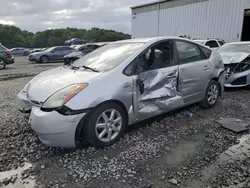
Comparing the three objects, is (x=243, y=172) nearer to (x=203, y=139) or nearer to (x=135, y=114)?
(x=203, y=139)

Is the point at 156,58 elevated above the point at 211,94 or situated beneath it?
elevated above

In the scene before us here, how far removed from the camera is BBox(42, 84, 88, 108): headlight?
9.03 ft

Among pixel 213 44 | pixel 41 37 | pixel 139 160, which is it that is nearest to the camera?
pixel 139 160

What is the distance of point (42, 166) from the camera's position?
9.02 feet

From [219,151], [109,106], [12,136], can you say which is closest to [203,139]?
[219,151]

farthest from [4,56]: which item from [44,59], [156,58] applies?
[156,58]

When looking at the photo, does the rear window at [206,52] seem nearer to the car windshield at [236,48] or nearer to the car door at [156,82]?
the car door at [156,82]

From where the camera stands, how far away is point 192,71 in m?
4.13

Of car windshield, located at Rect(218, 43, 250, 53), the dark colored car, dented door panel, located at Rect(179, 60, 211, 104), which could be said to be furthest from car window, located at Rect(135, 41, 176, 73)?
the dark colored car

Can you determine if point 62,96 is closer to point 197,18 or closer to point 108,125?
point 108,125

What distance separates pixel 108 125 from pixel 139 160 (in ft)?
2.08

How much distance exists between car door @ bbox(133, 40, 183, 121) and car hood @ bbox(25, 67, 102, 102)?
71 centimetres

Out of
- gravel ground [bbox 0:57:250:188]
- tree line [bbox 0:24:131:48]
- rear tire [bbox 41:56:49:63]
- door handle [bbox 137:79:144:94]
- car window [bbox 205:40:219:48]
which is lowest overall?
gravel ground [bbox 0:57:250:188]

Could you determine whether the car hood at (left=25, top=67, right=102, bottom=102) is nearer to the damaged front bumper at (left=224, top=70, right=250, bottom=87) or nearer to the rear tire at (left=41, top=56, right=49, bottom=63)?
→ the damaged front bumper at (left=224, top=70, right=250, bottom=87)
